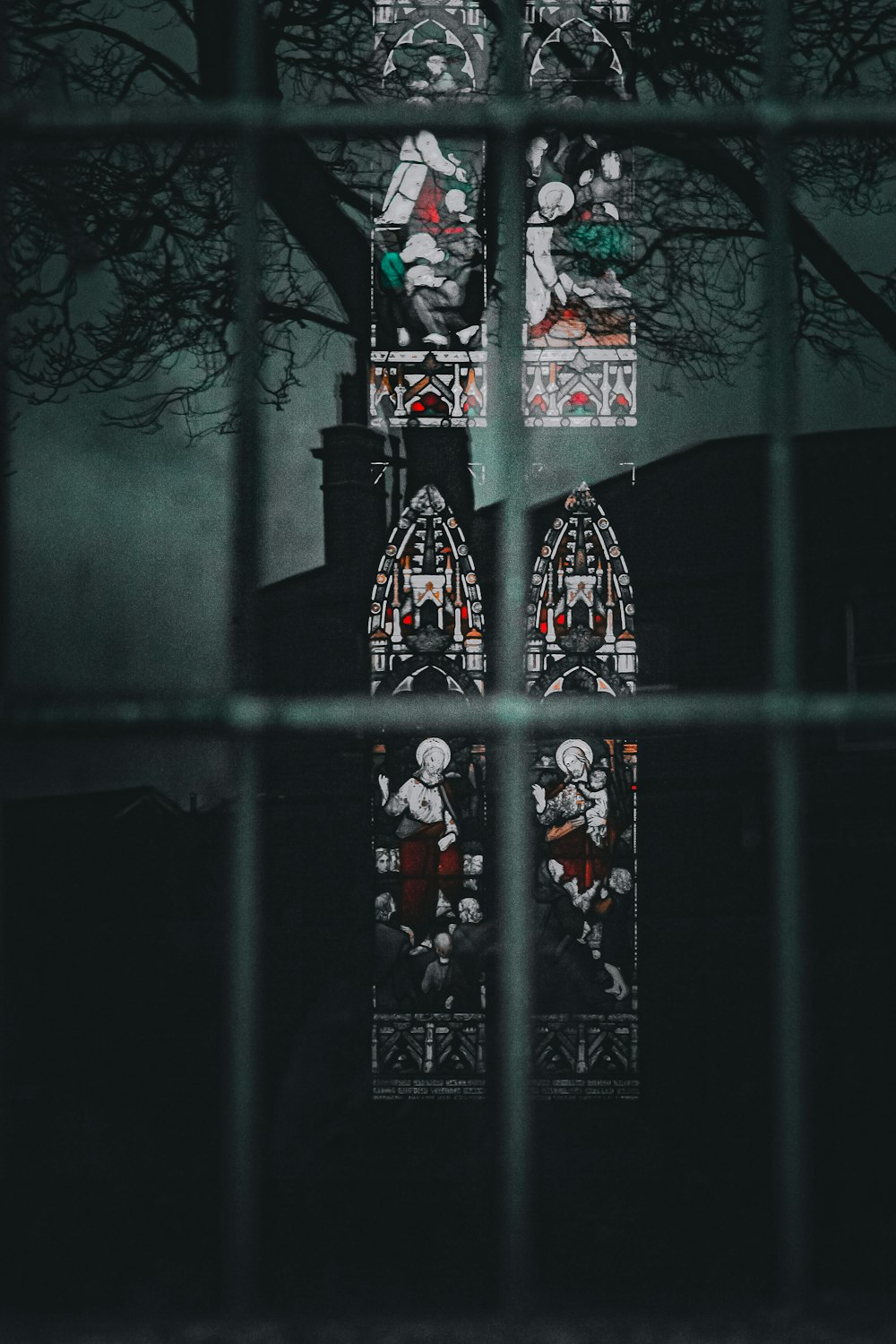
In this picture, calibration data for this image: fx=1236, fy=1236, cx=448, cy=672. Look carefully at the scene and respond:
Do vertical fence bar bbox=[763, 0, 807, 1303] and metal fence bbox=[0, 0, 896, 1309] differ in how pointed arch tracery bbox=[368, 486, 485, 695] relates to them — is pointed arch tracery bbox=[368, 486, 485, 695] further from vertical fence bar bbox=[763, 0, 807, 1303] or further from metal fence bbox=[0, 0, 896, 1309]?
vertical fence bar bbox=[763, 0, 807, 1303]

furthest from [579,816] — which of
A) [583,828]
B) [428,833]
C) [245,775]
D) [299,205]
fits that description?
[299,205]

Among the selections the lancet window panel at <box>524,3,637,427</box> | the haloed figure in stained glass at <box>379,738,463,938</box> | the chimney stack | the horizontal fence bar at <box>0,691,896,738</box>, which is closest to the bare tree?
the lancet window panel at <box>524,3,637,427</box>

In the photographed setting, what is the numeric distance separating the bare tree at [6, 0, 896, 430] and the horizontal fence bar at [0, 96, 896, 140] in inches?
1.5

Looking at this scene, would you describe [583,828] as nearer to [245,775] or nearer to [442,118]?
[245,775]

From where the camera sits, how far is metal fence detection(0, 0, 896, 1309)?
5.55 ft

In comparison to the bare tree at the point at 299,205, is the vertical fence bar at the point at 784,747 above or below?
below

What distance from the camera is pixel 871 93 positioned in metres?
1.87

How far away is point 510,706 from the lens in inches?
66.9

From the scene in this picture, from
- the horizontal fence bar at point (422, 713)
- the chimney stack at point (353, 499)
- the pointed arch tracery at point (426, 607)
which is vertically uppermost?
the chimney stack at point (353, 499)

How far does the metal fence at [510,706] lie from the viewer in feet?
5.55

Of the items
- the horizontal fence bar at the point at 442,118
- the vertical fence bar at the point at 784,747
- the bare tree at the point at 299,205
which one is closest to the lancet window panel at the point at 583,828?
the vertical fence bar at the point at 784,747

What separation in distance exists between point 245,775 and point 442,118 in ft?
3.21

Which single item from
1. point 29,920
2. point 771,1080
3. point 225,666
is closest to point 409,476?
point 225,666

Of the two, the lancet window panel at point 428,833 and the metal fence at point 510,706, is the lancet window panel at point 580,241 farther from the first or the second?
the lancet window panel at point 428,833
